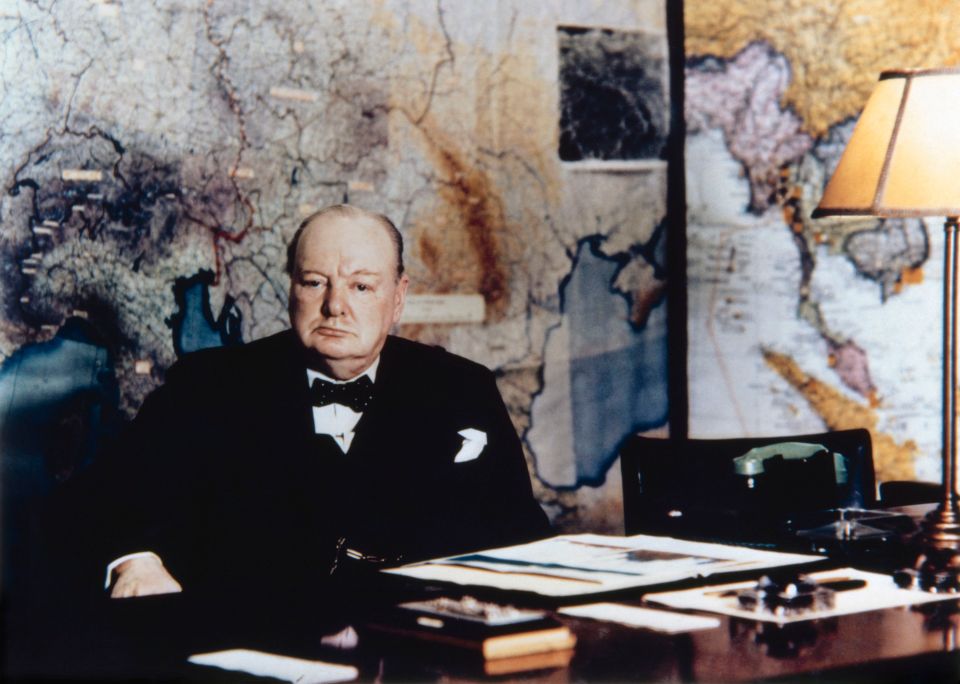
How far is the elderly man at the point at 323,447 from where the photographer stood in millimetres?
2557

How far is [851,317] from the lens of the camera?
356 cm

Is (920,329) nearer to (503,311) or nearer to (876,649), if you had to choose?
(503,311)

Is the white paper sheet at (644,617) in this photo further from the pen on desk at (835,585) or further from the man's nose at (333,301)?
the man's nose at (333,301)

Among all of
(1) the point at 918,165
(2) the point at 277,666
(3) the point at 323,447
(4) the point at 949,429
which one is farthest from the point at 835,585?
(3) the point at 323,447

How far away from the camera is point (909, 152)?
2256 mm

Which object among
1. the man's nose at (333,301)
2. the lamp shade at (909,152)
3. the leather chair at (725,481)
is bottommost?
the leather chair at (725,481)

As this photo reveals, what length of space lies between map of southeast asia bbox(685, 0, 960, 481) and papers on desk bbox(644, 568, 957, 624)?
183 centimetres

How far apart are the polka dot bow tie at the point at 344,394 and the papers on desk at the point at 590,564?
839 mm

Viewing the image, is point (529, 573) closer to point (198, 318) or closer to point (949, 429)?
point (949, 429)

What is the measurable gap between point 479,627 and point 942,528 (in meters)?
1.00

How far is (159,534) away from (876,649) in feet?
5.06

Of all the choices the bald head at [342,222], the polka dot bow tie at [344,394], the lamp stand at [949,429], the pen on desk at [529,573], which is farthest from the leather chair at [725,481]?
the pen on desk at [529,573]

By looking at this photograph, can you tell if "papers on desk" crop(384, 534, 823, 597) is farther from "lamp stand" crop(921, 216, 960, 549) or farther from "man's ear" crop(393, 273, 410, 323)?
"man's ear" crop(393, 273, 410, 323)

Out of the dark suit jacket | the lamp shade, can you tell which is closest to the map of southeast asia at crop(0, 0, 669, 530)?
the dark suit jacket
